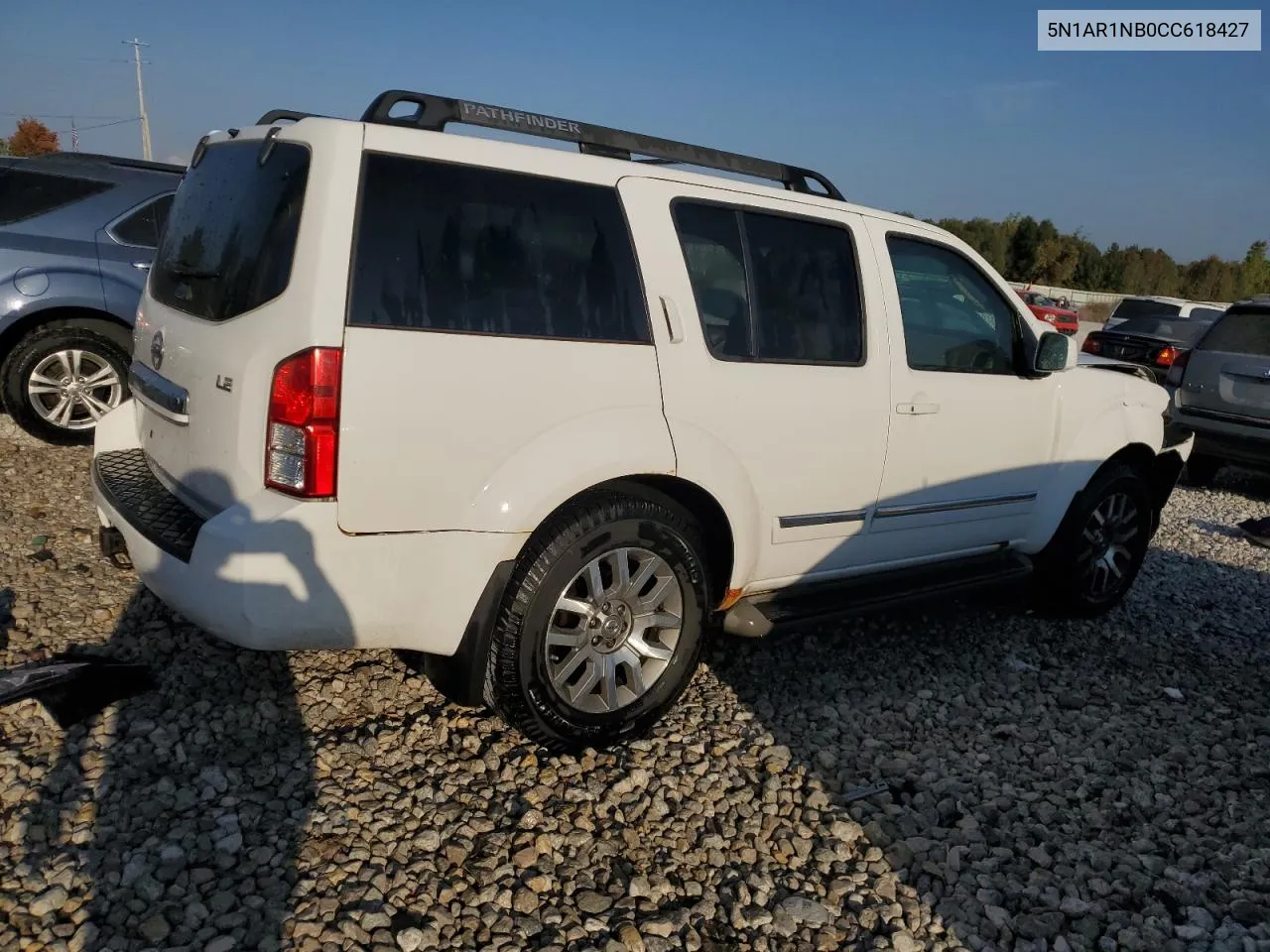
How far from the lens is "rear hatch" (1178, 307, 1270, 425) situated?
26.2 ft

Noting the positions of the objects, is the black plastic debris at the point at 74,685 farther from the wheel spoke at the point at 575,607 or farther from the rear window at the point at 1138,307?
the rear window at the point at 1138,307

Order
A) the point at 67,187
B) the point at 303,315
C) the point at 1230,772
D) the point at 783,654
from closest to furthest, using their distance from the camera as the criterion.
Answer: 1. the point at 303,315
2. the point at 1230,772
3. the point at 783,654
4. the point at 67,187

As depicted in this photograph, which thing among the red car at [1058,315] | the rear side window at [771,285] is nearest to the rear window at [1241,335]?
the rear side window at [771,285]

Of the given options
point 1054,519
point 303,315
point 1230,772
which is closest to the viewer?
point 303,315

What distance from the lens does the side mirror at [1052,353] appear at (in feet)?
13.9

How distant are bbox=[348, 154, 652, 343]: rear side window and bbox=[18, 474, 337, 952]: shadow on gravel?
739 millimetres

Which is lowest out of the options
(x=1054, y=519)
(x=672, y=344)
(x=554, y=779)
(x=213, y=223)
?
(x=554, y=779)

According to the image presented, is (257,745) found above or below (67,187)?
below

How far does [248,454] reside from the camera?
2.66 meters

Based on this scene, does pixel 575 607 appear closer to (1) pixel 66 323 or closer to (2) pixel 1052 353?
(2) pixel 1052 353

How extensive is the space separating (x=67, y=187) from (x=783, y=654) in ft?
17.6

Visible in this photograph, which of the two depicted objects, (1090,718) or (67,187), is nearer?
(1090,718)

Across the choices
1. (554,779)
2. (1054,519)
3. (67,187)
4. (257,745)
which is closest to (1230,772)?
(1054,519)

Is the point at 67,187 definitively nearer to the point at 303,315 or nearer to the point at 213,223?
the point at 213,223
